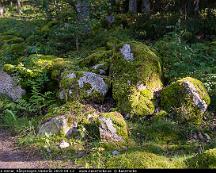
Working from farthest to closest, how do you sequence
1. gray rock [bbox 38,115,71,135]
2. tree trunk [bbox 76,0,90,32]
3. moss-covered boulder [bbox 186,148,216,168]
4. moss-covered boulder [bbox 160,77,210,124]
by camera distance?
tree trunk [bbox 76,0,90,32], moss-covered boulder [bbox 160,77,210,124], gray rock [bbox 38,115,71,135], moss-covered boulder [bbox 186,148,216,168]

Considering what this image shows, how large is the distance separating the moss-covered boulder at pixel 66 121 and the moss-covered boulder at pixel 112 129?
489 millimetres

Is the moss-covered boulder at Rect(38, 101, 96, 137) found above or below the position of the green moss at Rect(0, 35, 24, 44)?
below

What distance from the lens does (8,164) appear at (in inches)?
288

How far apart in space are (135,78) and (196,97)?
1644 millimetres

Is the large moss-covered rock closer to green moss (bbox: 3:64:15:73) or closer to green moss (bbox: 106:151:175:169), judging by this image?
green moss (bbox: 3:64:15:73)

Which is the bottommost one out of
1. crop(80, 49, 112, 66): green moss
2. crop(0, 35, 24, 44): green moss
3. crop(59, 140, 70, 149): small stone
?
crop(59, 140, 70, 149): small stone

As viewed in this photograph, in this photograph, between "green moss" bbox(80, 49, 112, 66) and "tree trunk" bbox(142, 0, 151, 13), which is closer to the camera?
"green moss" bbox(80, 49, 112, 66)

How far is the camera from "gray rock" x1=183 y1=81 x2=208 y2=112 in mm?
8914

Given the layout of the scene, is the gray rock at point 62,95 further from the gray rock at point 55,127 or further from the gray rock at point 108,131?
the gray rock at point 108,131

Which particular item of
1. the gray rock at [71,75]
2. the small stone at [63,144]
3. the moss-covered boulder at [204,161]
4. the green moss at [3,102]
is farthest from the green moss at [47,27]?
the moss-covered boulder at [204,161]

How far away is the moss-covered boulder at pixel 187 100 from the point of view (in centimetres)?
882

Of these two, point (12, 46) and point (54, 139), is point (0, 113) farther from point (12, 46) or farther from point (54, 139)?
point (12, 46)

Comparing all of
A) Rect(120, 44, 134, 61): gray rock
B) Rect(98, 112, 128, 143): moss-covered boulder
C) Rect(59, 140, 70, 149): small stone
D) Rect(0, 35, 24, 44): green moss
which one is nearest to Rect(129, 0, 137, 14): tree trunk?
Rect(0, 35, 24, 44): green moss

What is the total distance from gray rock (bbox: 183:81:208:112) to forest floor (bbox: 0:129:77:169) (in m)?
3.46
